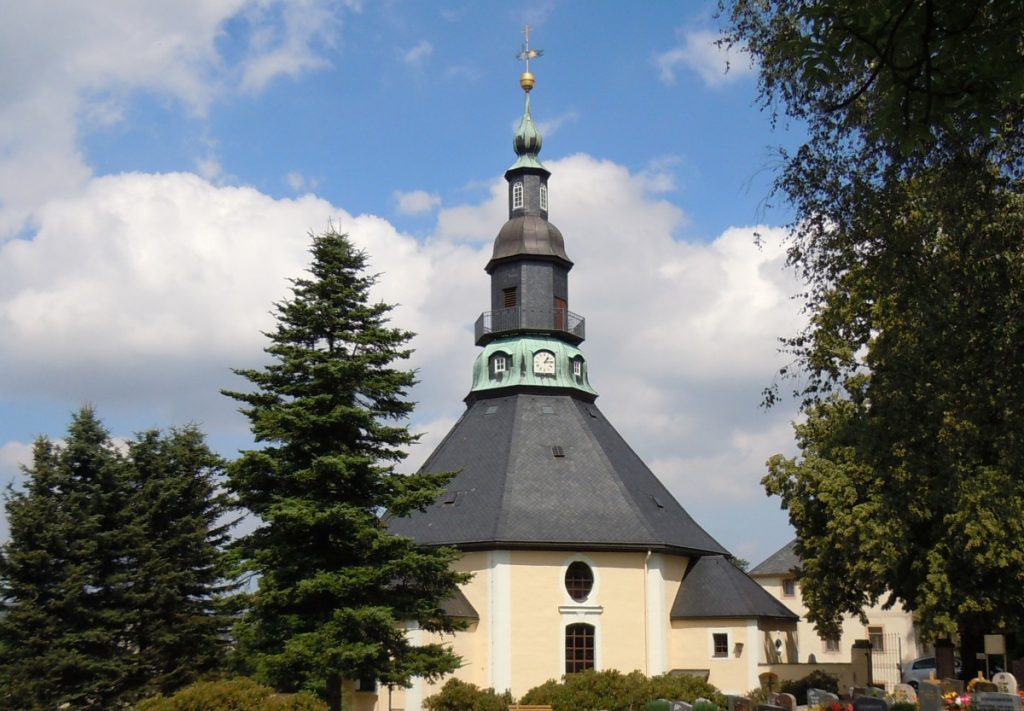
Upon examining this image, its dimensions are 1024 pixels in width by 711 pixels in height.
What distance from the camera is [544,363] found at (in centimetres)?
4197

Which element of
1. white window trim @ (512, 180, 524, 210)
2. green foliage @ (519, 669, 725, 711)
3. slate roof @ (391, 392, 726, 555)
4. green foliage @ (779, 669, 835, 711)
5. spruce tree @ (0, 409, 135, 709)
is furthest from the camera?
white window trim @ (512, 180, 524, 210)

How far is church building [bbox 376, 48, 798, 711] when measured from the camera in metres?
35.1

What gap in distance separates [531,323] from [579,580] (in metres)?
10.6

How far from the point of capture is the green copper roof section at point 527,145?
1796 inches

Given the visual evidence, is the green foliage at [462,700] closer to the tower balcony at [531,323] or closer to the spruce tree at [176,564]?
the spruce tree at [176,564]

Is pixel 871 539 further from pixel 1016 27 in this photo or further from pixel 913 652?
pixel 913 652

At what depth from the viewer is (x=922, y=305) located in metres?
14.2

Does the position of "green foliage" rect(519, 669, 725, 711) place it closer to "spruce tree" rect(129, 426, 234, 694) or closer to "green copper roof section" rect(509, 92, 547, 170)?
"spruce tree" rect(129, 426, 234, 694)

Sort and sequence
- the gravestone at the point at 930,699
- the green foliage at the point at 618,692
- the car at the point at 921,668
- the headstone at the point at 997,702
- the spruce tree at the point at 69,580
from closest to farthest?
the headstone at the point at 997,702 < the gravestone at the point at 930,699 < the spruce tree at the point at 69,580 < the green foliage at the point at 618,692 < the car at the point at 921,668

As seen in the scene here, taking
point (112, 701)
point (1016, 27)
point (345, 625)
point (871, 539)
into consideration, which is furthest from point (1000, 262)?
point (112, 701)

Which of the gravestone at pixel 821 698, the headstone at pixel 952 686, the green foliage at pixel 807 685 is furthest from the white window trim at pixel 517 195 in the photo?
the headstone at pixel 952 686

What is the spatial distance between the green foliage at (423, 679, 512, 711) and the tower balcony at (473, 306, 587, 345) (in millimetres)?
15413

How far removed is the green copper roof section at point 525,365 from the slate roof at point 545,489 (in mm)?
504

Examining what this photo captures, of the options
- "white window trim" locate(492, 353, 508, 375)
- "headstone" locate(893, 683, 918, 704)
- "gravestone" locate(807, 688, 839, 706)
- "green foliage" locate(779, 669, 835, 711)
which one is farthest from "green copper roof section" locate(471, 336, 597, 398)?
"headstone" locate(893, 683, 918, 704)
